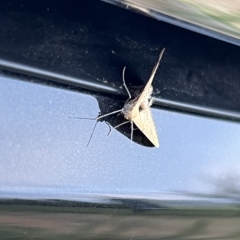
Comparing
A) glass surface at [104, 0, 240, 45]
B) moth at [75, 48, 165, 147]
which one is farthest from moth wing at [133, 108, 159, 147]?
glass surface at [104, 0, 240, 45]

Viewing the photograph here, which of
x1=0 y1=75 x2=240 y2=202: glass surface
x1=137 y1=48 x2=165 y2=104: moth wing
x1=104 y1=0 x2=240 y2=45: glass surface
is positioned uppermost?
x1=104 y1=0 x2=240 y2=45: glass surface

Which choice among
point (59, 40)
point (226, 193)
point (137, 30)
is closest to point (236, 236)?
point (226, 193)

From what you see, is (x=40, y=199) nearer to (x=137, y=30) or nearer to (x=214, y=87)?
(x=137, y=30)

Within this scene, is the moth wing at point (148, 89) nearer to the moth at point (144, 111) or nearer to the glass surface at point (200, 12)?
the moth at point (144, 111)

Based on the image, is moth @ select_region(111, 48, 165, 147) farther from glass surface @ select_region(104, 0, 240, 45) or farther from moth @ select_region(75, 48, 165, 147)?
glass surface @ select_region(104, 0, 240, 45)

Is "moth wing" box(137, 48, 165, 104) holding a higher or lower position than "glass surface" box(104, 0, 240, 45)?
lower

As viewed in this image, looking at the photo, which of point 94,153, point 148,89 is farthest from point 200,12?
point 94,153

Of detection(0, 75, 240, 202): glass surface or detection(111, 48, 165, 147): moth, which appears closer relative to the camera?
detection(0, 75, 240, 202): glass surface
